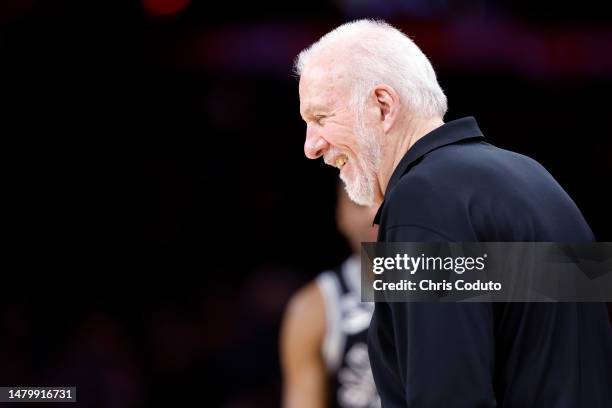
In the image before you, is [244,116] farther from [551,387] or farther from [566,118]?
[551,387]

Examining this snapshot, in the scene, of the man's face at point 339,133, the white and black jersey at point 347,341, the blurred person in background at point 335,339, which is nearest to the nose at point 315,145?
the man's face at point 339,133

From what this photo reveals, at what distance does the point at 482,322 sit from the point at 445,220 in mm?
198

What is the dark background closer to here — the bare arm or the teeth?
the bare arm

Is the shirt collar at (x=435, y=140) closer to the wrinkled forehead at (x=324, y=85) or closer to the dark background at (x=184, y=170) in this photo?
the wrinkled forehead at (x=324, y=85)

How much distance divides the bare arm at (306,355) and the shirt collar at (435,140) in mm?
2935

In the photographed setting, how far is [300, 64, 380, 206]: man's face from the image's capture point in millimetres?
2070

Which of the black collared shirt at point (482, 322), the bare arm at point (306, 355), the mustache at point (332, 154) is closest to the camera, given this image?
the black collared shirt at point (482, 322)

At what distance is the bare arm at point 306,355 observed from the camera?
479cm

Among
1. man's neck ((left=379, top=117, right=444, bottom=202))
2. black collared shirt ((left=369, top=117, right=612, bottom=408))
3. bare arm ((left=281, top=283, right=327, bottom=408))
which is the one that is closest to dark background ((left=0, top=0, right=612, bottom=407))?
bare arm ((left=281, top=283, right=327, bottom=408))

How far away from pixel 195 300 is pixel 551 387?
5.09m

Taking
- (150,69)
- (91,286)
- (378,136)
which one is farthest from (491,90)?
(378,136)

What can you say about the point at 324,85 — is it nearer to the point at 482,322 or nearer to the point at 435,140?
the point at 435,140

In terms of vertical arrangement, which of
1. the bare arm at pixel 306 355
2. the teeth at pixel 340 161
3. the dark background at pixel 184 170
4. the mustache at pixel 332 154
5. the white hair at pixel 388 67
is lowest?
the teeth at pixel 340 161

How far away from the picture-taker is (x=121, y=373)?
6.22 meters
